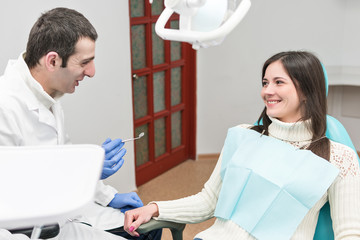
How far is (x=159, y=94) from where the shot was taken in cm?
326

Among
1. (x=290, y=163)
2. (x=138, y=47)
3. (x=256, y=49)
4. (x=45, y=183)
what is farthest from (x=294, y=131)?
(x=256, y=49)

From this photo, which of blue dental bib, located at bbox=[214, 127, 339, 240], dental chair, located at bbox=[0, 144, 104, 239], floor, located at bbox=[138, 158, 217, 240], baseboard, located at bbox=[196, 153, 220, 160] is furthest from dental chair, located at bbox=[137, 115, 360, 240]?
baseboard, located at bbox=[196, 153, 220, 160]

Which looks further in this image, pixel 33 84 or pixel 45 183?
pixel 33 84

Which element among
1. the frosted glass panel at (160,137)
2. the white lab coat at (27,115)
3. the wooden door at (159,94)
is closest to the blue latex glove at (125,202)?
the white lab coat at (27,115)

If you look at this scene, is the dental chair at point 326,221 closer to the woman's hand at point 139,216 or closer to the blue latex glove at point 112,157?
the woman's hand at point 139,216

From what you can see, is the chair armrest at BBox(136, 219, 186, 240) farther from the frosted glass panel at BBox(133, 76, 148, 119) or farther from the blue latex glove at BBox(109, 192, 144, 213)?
the frosted glass panel at BBox(133, 76, 148, 119)

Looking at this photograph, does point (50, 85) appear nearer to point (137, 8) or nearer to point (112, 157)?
point (112, 157)

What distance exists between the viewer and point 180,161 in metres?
3.62

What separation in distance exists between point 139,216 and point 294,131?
612mm

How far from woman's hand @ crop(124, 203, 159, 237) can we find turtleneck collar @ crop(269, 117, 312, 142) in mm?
509

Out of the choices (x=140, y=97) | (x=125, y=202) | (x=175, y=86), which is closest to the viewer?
(x=125, y=202)

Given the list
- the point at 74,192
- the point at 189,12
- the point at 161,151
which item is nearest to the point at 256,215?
the point at 189,12

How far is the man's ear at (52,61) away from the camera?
1366 mm

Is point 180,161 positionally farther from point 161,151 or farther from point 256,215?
point 256,215
